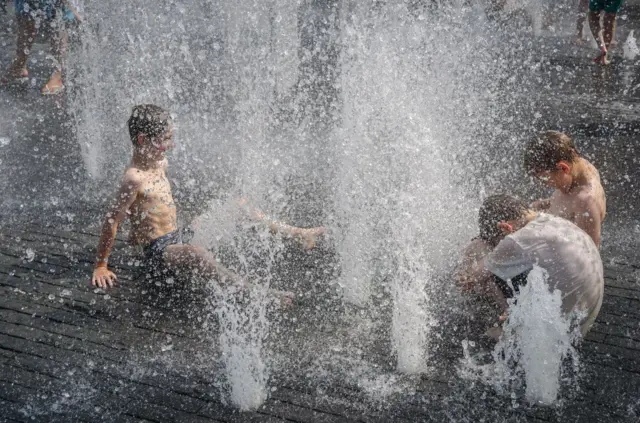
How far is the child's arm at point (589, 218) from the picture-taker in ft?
13.8

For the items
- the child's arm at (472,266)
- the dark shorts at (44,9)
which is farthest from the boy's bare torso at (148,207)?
the dark shorts at (44,9)

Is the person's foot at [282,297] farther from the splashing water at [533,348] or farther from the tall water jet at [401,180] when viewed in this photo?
the splashing water at [533,348]

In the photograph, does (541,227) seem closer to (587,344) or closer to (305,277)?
(587,344)

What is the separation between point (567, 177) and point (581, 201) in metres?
0.16

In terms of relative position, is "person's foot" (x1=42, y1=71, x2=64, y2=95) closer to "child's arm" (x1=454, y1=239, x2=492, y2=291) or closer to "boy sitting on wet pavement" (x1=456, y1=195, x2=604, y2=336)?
"child's arm" (x1=454, y1=239, x2=492, y2=291)

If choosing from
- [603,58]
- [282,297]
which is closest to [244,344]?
[282,297]

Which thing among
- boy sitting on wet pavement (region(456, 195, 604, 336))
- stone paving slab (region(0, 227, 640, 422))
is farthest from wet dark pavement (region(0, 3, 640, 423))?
boy sitting on wet pavement (region(456, 195, 604, 336))

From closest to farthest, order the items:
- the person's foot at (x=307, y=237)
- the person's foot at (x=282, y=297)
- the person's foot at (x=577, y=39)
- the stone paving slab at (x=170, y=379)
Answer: the stone paving slab at (x=170, y=379) → the person's foot at (x=282, y=297) → the person's foot at (x=307, y=237) → the person's foot at (x=577, y=39)

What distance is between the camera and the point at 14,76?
A: 29.8 feet

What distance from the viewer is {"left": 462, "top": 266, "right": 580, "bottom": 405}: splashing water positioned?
356 cm

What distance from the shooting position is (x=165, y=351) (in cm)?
402

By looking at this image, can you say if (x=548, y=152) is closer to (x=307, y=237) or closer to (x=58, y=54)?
(x=307, y=237)

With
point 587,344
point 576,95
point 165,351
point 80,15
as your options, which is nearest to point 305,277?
point 165,351

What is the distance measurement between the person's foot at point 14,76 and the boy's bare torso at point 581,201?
7.24 m
